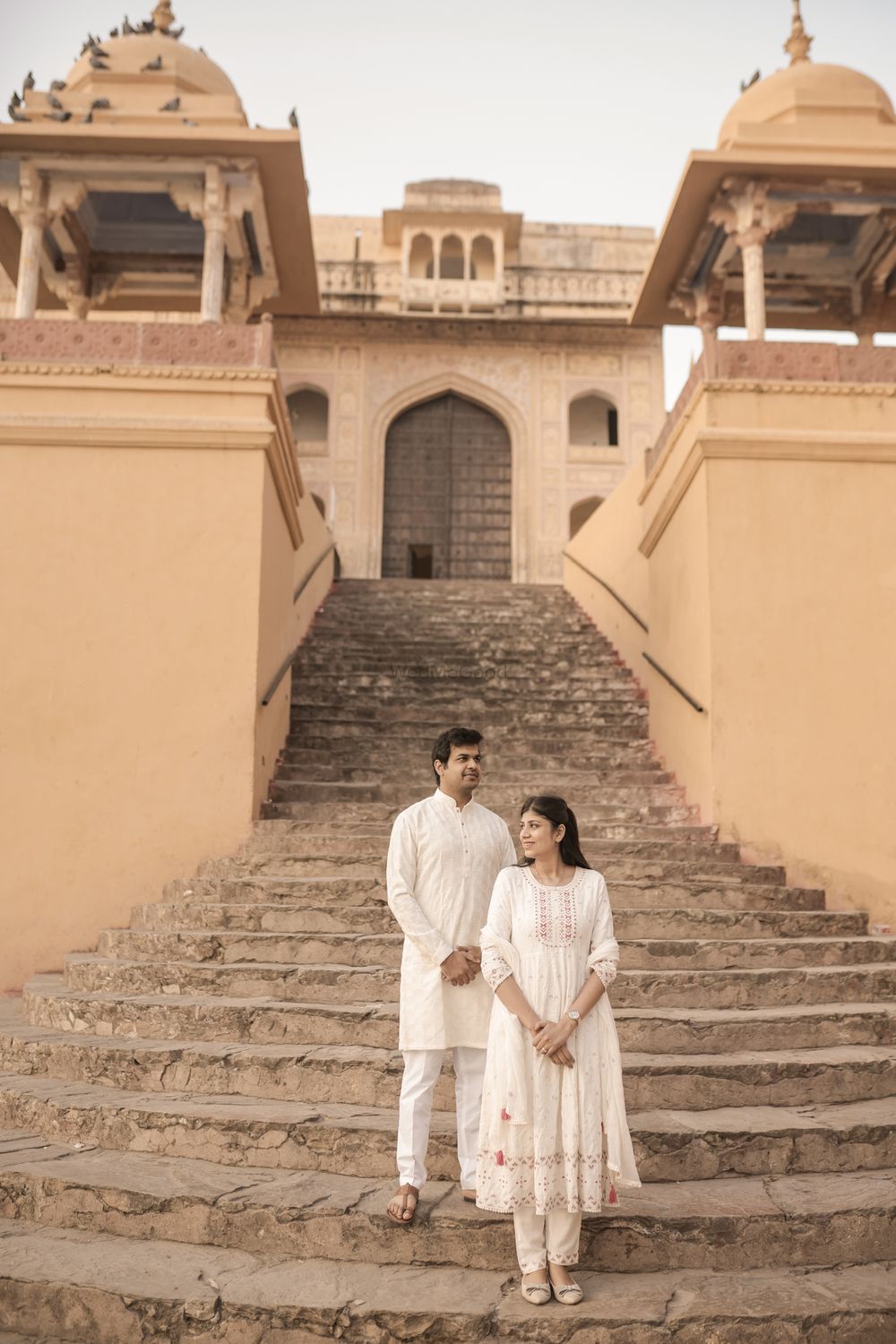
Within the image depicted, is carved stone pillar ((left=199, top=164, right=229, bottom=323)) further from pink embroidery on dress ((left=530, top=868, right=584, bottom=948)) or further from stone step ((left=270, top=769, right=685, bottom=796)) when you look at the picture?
pink embroidery on dress ((left=530, top=868, right=584, bottom=948))

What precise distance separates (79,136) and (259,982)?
24.6 ft

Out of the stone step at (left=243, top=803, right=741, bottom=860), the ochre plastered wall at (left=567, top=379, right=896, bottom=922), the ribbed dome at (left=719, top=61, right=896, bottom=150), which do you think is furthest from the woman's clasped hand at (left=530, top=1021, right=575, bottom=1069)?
the ribbed dome at (left=719, top=61, right=896, bottom=150)

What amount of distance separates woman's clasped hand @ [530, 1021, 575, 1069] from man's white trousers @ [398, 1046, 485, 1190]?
1.71ft

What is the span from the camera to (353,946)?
5.72m

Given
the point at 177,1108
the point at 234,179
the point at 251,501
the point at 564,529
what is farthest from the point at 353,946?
the point at 564,529

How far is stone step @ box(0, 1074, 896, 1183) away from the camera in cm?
407

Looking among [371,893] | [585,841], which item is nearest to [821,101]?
[585,841]

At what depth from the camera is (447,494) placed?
19328mm

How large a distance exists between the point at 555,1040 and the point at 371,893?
3097 mm

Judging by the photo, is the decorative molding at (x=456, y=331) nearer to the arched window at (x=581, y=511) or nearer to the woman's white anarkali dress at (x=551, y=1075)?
the arched window at (x=581, y=511)

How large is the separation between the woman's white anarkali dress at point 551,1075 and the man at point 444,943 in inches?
11.5

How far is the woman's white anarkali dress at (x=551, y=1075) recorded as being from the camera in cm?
327

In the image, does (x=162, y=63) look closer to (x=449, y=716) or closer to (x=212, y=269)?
(x=212, y=269)

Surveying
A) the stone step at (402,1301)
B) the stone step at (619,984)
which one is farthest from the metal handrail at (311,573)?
the stone step at (402,1301)
